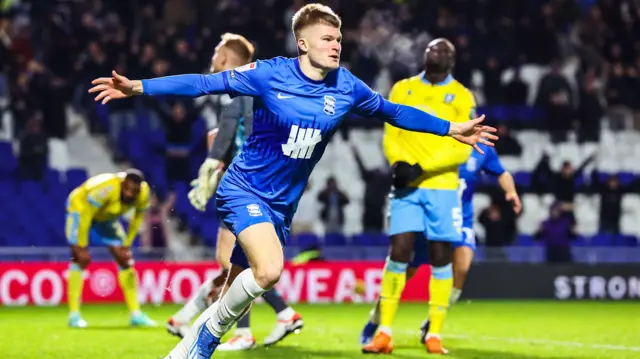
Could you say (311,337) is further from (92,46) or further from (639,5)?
(639,5)

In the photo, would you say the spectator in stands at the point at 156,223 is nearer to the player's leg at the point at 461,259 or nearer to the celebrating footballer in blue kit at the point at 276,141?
the player's leg at the point at 461,259

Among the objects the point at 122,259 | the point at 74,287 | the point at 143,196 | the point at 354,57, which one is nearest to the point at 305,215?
the point at 354,57

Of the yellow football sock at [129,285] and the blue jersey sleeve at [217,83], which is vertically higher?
the blue jersey sleeve at [217,83]

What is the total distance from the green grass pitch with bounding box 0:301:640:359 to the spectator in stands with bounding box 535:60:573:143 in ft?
15.2

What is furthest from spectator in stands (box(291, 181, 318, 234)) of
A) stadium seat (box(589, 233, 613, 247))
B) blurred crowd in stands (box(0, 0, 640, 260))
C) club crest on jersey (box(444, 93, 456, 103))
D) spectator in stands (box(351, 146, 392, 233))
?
club crest on jersey (box(444, 93, 456, 103))

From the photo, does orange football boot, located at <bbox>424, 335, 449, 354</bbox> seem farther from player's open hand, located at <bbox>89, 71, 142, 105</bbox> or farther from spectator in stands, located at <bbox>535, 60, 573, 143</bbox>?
spectator in stands, located at <bbox>535, 60, 573, 143</bbox>

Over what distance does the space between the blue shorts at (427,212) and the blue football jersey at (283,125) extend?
1.93m

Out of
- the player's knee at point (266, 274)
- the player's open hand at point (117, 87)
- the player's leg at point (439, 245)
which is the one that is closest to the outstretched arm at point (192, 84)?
the player's open hand at point (117, 87)

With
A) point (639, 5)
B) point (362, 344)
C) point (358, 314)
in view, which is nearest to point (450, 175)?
point (362, 344)

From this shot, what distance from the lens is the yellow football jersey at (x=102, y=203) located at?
1174 centimetres

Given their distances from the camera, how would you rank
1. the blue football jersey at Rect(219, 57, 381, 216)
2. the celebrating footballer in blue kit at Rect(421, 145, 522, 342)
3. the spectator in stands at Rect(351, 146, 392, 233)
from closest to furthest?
the blue football jersey at Rect(219, 57, 381, 216) < the celebrating footballer in blue kit at Rect(421, 145, 522, 342) < the spectator in stands at Rect(351, 146, 392, 233)

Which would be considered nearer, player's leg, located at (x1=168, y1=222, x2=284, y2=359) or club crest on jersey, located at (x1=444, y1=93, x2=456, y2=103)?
player's leg, located at (x1=168, y1=222, x2=284, y2=359)

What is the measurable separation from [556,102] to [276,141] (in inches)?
521

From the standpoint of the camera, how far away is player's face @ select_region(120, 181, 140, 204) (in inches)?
453
